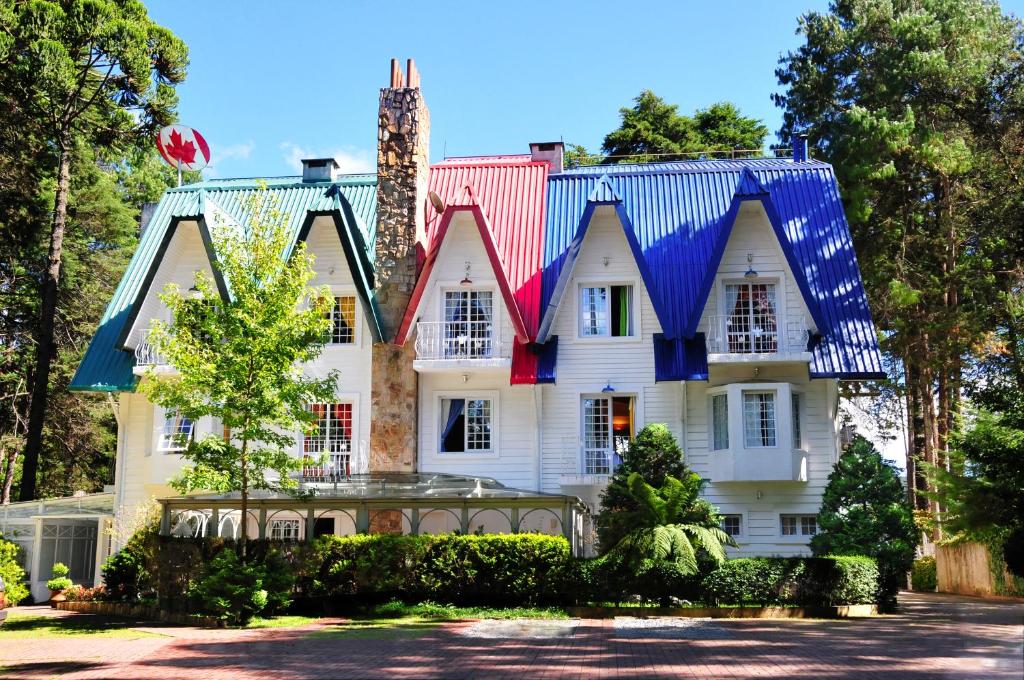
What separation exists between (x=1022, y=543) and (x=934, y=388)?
15924 millimetres

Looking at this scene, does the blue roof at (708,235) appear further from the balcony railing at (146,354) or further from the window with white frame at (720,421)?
the balcony railing at (146,354)

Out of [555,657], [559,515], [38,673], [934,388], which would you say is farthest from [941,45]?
[38,673]

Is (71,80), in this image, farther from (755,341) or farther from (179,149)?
(755,341)

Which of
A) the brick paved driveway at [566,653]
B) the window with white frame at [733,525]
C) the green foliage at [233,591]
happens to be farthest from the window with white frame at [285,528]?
the window with white frame at [733,525]

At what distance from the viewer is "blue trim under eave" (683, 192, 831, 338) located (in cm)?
2775

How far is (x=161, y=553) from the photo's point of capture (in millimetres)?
23203

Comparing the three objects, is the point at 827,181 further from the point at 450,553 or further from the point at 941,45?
the point at 450,553

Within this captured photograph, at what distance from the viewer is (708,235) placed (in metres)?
30.2

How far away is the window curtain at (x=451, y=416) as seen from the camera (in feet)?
95.0

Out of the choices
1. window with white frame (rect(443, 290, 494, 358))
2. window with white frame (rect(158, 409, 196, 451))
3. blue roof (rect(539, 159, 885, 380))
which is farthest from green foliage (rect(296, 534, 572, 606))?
window with white frame (rect(158, 409, 196, 451))

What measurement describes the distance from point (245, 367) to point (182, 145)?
15.5 metres

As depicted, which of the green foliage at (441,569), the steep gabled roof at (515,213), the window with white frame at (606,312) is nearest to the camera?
the green foliage at (441,569)

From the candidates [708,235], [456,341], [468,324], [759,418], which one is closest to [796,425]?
[759,418]

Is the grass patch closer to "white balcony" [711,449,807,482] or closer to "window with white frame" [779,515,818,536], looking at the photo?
"white balcony" [711,449,807,482]
